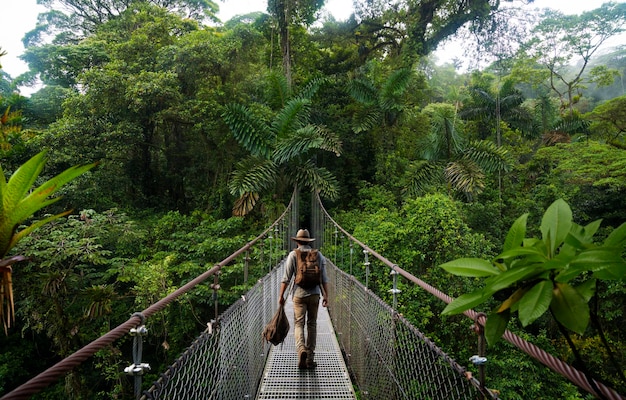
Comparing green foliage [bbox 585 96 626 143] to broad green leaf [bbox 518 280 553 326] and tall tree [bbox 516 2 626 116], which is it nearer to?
tall tree [bbox 516 2 626 116]

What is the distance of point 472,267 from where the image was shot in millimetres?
475

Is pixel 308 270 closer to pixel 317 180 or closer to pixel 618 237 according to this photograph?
pixel 618 237

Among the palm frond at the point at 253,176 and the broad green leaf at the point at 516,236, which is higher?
the palm frond at the point at 253,176

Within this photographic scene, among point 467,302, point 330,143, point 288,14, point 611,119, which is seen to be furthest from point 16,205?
point 611,119

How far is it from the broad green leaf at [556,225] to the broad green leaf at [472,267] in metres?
0.07

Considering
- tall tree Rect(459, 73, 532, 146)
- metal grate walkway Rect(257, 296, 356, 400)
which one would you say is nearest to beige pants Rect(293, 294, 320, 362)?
metal grate walkway Rect(257, 296, 356, 400)

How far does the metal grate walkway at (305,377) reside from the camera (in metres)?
1.95

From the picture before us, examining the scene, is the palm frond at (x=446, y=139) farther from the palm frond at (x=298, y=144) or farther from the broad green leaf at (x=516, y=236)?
the broad green leaf at (x=516, y=236)

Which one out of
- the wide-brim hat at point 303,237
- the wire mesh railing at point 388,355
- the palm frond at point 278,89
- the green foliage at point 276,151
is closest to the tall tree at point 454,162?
the green foliage at point 276,151

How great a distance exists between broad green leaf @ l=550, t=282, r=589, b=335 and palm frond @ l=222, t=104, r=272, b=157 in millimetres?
6515

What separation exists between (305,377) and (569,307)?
2.02 metres

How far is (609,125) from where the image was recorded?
28.8 ft

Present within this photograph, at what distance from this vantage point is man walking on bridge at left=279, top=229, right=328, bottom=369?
211 cm

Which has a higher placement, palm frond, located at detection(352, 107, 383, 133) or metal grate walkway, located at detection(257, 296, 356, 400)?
palm frond, located at detection(352, 107, 383, 133)
